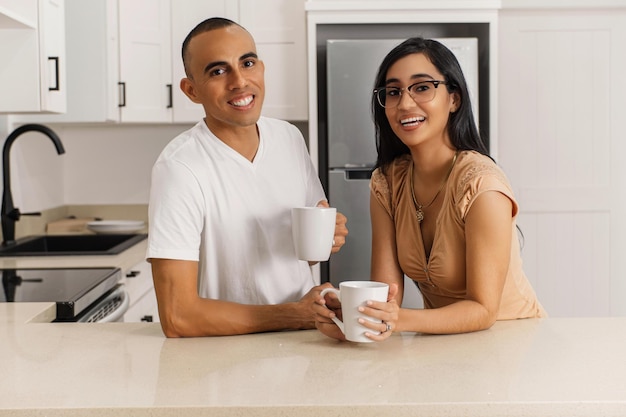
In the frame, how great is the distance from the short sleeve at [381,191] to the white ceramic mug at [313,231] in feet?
1.11

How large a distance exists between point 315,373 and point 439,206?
654 mm

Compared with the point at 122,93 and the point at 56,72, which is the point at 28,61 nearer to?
the point at 56,72

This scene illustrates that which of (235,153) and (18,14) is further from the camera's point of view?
(18,14)

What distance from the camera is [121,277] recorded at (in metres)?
2.74

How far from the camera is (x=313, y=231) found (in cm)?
159

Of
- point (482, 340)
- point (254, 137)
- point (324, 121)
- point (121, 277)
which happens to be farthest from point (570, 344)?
point (324, 121)

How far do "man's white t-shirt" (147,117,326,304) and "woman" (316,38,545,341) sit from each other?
0.76 ft

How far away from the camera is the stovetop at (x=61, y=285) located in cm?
209

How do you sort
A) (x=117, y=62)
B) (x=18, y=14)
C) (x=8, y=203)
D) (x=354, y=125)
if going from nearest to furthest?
(x=18, y=14)
(x=8, y=203)
(x=354, y=125)
(x=117, y=62)

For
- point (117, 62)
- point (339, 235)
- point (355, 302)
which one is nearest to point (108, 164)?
point (117, 62)

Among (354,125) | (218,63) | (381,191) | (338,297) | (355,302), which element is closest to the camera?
(355,302)

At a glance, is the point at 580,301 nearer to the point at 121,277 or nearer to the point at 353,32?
the point at 353,32

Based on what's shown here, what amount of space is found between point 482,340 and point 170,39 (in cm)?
284

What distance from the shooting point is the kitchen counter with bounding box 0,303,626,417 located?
115 cm
